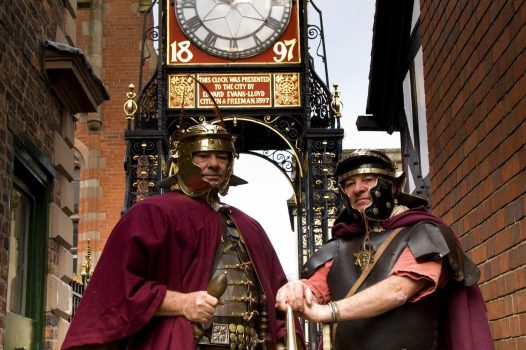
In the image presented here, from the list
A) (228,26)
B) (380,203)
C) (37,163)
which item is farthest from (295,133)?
(380,203)

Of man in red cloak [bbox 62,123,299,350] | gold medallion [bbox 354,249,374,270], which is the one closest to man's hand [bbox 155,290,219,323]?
man in red cloak [bbox 62,123,299,350]

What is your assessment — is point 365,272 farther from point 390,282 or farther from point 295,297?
point 295,297

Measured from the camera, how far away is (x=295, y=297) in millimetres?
3744

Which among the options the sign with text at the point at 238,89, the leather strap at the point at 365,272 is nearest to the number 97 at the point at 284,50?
the sign with text at the point at 238,89

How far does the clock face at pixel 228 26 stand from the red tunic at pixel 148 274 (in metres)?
9.07

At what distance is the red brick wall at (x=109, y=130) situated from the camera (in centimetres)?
2003

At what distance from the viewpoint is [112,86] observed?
20984 millimetres

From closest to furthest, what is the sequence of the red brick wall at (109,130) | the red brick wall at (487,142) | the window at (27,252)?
the red brick wall at (487,142)
the window at (27,252)
the red brick wall at (109,130)

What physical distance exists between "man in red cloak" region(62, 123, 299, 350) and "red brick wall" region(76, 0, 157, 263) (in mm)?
15112

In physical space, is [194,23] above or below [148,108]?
above

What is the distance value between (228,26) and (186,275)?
948 cm

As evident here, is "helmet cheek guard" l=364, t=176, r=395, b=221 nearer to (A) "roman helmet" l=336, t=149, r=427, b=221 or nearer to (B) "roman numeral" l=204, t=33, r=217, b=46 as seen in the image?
(A) "roman helmet" l=336, t=149, r=427, b=221

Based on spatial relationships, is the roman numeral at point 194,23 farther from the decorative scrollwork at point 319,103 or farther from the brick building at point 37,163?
the brick building at point 37,163

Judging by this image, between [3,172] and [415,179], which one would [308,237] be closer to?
[415,179]
